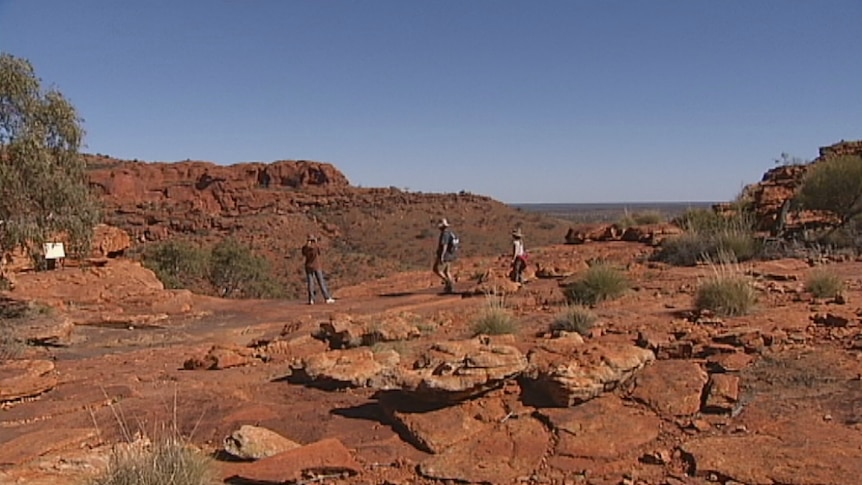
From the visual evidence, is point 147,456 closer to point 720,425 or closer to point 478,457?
point 478,457

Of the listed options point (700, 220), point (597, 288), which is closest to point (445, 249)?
point (597, 288)

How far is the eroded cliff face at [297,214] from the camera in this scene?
53.4 m

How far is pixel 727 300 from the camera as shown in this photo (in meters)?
8.41

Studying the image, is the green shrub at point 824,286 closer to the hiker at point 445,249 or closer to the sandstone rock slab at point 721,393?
the sandstone rock slab at point 721,393

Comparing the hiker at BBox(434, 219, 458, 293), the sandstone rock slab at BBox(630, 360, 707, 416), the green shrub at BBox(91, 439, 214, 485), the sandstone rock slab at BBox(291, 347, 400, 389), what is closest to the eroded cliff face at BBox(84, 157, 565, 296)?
the hiker at BBox(434, 219, 458, 293)

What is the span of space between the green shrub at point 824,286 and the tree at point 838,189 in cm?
991

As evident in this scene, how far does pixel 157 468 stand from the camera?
4289 millimetres

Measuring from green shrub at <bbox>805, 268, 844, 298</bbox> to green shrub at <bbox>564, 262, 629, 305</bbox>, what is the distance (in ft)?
9.05

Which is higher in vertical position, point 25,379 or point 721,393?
point 721,393

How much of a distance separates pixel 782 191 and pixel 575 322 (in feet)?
62.9

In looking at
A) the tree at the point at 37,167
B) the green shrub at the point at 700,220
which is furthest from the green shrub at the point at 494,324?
the green shrub at the point at 700,220

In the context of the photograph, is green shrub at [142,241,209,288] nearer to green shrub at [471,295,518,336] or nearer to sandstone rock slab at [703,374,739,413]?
green shrub at [471,295,518,336]

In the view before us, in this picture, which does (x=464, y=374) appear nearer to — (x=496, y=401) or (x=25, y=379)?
(x=496, y=401)

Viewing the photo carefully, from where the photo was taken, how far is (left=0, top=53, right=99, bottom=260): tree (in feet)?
44.8
